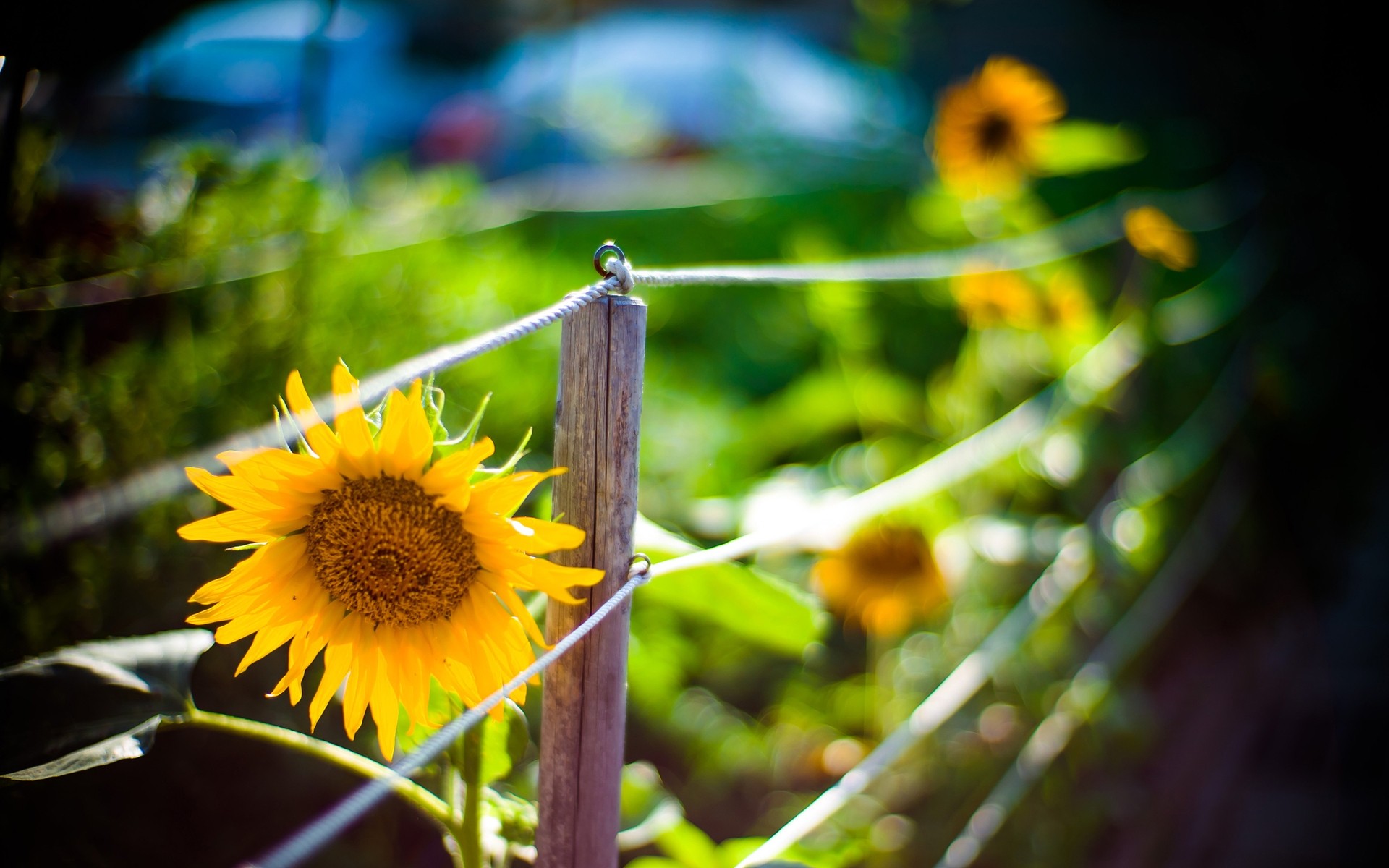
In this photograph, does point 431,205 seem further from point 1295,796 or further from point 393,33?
point 393,33

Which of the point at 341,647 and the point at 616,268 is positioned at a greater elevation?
the point at 616,268

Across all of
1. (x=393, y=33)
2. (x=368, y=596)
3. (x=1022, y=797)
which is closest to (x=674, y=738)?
(x=1022, y=797)

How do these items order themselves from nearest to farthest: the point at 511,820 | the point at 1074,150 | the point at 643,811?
the point at 511,820 < the point at 643,811 < the point at 1074,150

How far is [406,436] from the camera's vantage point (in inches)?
18.4

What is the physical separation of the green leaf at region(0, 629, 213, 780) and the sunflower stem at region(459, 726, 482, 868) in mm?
181

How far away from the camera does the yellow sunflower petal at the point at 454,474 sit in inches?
18.4

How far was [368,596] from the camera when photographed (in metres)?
0.50

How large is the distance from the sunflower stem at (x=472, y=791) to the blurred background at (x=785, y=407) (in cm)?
21

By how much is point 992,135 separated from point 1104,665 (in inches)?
45.1

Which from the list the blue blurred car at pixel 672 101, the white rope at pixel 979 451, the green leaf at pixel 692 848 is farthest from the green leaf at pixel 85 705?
the blue blurred car at pixel 672 101

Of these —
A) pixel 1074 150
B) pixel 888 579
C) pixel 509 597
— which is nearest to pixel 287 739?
pixel 509 597

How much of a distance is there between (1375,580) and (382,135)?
18.4ft

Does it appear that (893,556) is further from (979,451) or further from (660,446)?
(660,446)

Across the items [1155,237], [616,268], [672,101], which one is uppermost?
[672,101]
